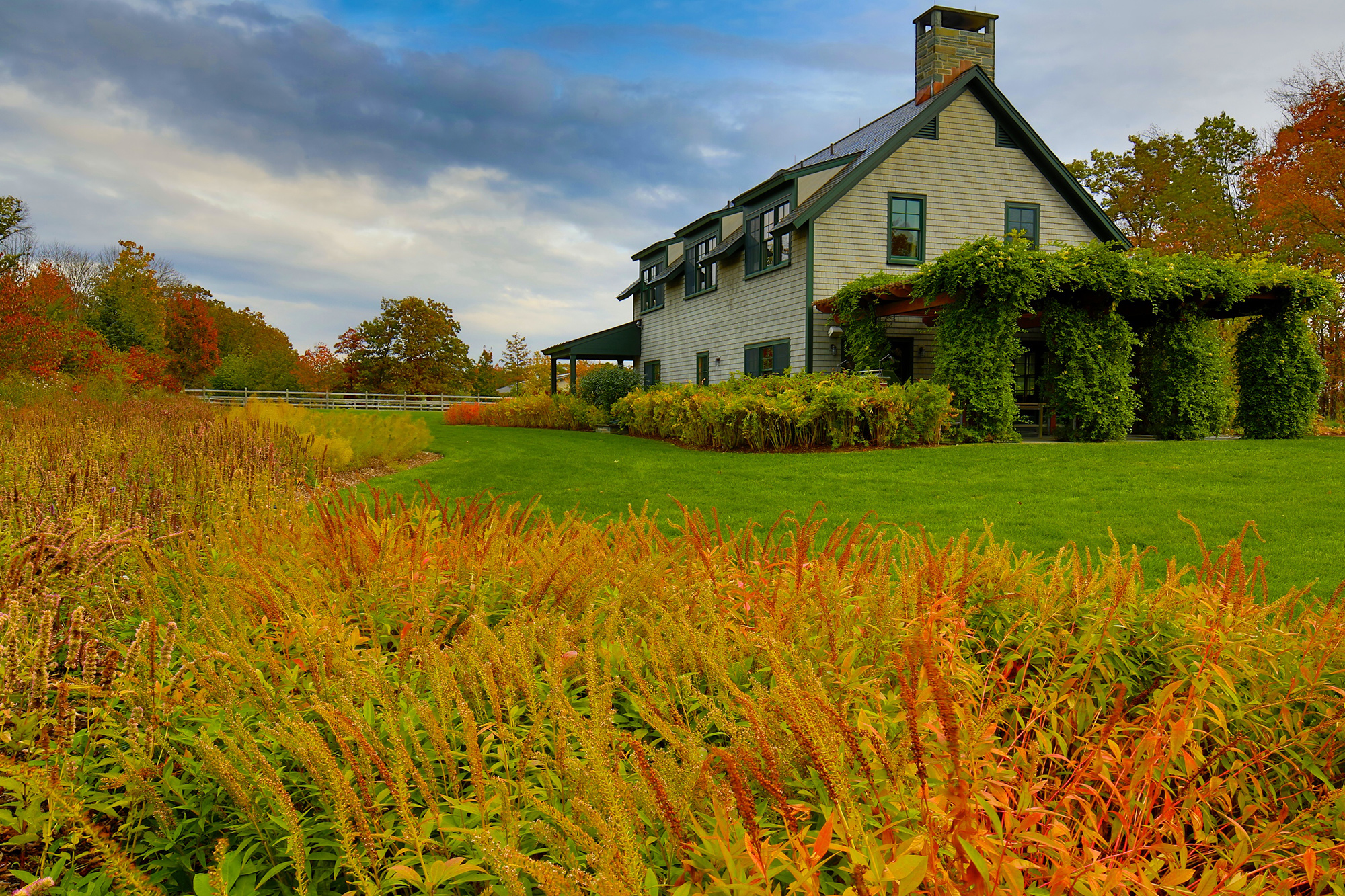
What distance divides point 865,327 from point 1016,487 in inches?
304

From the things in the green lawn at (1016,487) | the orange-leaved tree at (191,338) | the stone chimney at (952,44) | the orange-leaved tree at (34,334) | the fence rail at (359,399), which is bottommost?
the green lawn at (1016,487)

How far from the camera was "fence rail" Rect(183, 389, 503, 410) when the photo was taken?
41.2 m

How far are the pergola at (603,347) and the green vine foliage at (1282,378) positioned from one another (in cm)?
1888

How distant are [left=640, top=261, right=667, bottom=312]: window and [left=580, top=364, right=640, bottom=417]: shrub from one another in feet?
10.9

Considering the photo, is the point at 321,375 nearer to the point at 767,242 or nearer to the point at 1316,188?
the point at 767,242

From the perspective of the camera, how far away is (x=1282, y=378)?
15.2 meters

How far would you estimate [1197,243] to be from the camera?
100 feet

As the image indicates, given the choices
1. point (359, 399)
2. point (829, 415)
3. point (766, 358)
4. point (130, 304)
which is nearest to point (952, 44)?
point (766, 358)

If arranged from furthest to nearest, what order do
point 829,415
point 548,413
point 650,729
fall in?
point 548,413 → point 829,415 → point 650,729

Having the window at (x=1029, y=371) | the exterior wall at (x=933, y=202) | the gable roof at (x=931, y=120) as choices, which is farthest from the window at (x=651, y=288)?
the window at (x=1029, y=371)

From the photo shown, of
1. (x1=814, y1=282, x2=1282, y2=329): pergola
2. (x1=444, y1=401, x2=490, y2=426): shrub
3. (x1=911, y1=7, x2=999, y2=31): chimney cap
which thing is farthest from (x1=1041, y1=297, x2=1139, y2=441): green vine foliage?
(x1=444, y1=401, x2=490, y2=426): shrub

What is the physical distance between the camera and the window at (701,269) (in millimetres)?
22156

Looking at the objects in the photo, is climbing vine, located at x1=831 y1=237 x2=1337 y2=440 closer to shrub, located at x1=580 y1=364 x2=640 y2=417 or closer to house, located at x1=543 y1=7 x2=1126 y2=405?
house, located at x1=543 y1=7 x2=1126 y2=405

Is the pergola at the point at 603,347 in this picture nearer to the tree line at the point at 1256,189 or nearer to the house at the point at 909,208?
the house at the point at 909,208
